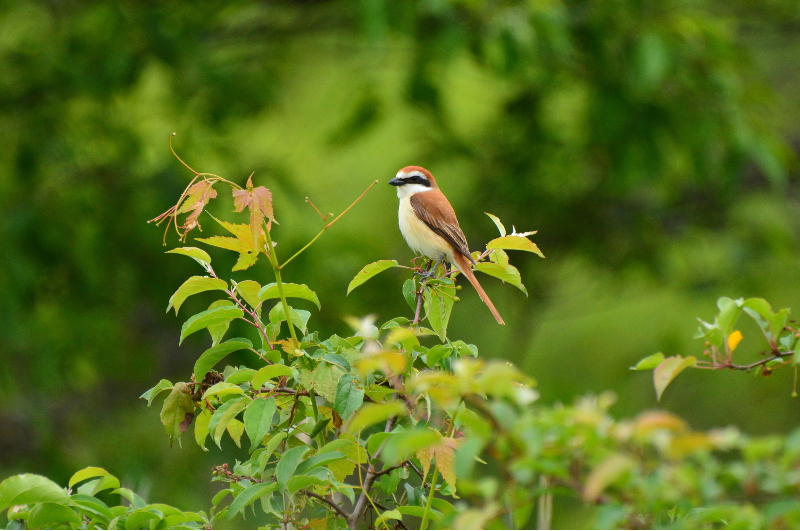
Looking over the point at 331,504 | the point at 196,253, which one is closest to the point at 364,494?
the point at 331,504

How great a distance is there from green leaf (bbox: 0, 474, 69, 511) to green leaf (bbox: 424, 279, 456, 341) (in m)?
1.00

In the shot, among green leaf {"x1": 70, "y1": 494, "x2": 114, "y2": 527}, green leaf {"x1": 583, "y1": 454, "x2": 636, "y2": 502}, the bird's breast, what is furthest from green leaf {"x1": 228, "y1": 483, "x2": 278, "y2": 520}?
the bird's breast

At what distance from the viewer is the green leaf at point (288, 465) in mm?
1784

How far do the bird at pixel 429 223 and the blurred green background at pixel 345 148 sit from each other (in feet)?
3.14

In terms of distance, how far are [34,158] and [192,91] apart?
1424 millimetres

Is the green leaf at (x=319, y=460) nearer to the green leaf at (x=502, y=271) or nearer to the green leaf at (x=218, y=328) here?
the green leaf at (x=218, y=328)

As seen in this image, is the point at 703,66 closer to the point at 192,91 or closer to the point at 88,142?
the point at 192,91

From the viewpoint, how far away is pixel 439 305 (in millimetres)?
2383

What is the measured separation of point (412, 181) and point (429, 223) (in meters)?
0.56

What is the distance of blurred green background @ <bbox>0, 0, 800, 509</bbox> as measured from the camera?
6.46 metres

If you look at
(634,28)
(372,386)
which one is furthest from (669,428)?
(634,28)

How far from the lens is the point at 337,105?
27.6 feet

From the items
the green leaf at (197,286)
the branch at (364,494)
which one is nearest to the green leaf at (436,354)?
the branch at (364,494)

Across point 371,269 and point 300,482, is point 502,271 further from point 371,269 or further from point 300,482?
point 300,482
